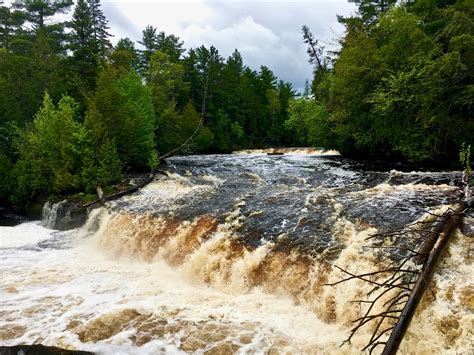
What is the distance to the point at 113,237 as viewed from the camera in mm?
11883

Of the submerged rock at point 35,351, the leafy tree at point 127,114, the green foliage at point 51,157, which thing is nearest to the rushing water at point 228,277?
the submerged rock at point 35,351

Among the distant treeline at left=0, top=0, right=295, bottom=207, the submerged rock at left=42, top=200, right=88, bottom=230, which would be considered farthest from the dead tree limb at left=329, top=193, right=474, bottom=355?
the distant treeline at left=0, top=0, right=295, bottom=207

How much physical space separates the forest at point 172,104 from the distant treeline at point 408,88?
0.22ft

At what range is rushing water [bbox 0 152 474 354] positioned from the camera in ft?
19.2

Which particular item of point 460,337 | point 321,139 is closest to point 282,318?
point 460,337

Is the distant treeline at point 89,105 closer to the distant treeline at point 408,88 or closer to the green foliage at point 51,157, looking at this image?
the green foliage at point 51,157

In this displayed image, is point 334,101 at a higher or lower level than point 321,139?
higher

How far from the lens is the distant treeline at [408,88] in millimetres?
15680

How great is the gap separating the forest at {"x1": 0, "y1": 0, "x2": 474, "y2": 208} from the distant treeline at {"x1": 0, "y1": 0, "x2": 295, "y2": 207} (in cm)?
8

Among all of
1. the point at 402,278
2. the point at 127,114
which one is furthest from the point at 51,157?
the point at 402,278

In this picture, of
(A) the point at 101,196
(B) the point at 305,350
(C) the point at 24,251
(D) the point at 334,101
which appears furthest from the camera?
(D) the point at 334,101

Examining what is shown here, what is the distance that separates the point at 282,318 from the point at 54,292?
530 centimetres

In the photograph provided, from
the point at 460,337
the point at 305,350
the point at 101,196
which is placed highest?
the point at 101,196

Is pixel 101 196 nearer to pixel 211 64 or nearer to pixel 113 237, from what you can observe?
pixel 113 237
